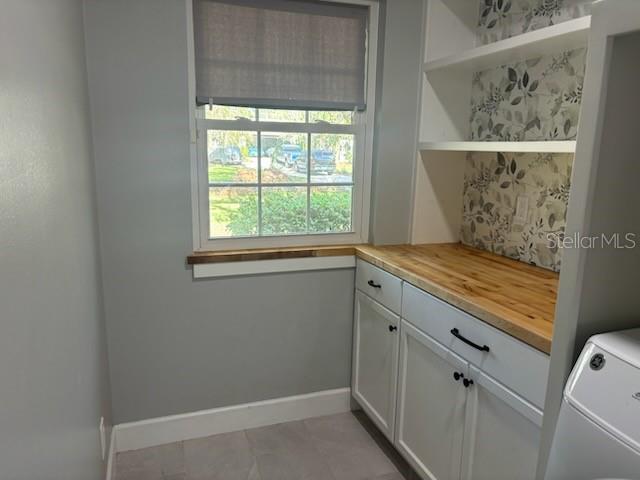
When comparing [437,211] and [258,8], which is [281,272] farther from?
[258,8]

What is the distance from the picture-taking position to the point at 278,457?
2.25 meters

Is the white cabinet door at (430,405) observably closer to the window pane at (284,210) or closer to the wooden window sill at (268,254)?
the wooden window sill at (268,254)

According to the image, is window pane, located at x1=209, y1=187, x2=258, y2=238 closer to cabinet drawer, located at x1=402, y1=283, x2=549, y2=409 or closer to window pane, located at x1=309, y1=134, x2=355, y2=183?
window pane, located at x1=309, y1=134, x2=355, y2=183

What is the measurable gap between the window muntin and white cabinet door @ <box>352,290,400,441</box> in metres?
0.47

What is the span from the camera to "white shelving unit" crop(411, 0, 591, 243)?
229cm

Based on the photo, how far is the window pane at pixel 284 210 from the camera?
2344 mm

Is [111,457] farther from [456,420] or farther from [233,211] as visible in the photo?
[456,420]

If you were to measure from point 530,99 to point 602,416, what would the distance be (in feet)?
4.93

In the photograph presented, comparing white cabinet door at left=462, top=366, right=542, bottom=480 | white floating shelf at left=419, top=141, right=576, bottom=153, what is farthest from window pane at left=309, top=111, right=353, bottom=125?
white cabinet door at left=462, top=366, right=542, bottom=480

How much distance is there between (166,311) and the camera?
2.23 m

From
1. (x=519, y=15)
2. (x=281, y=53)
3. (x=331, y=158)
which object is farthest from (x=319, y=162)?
(x=519, y=15)

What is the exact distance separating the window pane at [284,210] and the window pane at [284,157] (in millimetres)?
55

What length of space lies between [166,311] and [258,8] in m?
1.45

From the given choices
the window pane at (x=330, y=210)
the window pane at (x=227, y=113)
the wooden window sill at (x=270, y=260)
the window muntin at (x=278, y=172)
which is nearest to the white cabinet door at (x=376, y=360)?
the wooden window sill at (x=270, y=260)
